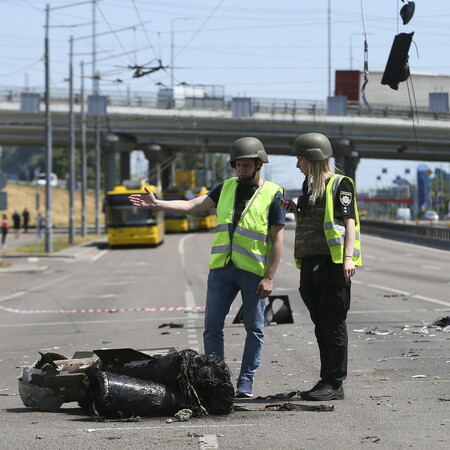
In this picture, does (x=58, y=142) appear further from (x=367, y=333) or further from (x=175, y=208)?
(x=175, y=208)

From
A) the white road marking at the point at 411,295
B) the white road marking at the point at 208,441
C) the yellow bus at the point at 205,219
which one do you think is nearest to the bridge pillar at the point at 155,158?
the yellow bus at the point at 205,219

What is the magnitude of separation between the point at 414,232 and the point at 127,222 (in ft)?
57.8

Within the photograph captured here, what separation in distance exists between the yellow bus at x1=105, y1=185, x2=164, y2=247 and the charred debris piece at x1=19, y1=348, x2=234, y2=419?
4788 centimetres

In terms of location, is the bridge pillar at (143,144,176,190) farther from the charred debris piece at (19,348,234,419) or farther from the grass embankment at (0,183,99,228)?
the charred debris piece at (19,348,234,419)

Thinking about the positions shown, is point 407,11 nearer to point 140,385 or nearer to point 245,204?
point 245,204

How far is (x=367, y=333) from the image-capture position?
48.2 feet

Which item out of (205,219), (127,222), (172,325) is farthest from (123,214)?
(172,325)

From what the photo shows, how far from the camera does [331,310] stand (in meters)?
8.82

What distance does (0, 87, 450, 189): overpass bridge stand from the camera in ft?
248

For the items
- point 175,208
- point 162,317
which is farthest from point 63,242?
point 175,208

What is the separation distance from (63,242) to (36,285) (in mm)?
32016

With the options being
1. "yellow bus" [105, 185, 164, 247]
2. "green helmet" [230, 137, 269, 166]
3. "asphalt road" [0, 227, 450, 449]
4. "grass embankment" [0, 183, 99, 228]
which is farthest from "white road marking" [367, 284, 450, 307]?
"grass embankment" [0, 183, 99, 228]

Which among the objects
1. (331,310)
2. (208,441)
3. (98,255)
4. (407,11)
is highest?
(407,11)

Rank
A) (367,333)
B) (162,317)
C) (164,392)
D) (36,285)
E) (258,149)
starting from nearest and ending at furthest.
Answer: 1. (164,392)
2. (258,149)
3. (367,333)
4. (162,317)
5. (36,285)
